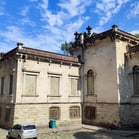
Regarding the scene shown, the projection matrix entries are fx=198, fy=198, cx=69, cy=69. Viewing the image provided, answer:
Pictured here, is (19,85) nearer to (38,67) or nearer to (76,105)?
(38,67)

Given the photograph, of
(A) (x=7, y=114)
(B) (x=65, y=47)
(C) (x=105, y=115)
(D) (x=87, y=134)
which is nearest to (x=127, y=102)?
(C) (x=105, y=115)

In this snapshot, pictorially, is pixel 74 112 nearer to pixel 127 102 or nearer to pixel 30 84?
pixel 127 102

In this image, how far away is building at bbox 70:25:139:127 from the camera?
1995 cm

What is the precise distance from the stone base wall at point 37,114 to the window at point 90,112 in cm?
248

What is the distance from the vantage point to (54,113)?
829 inches

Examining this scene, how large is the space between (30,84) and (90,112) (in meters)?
7.87

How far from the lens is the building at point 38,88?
19016 mm

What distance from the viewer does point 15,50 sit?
64.0ft

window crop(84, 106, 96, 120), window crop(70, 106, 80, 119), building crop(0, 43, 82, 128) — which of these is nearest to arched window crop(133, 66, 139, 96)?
window crop(84, 106, 96, 120)

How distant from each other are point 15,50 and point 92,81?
31.0 ft

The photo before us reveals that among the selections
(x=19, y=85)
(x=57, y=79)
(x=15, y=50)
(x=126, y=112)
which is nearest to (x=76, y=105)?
(x=57, y=79)

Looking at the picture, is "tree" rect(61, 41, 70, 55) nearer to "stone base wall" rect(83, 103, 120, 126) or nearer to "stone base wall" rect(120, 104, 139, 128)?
"stone base wall" rect(83, 103, 120, 126)

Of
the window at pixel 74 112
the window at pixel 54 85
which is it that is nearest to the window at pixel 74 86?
the window at pixel 74 112

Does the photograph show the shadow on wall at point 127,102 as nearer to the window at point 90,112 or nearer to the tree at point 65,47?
the window at point 90,112
